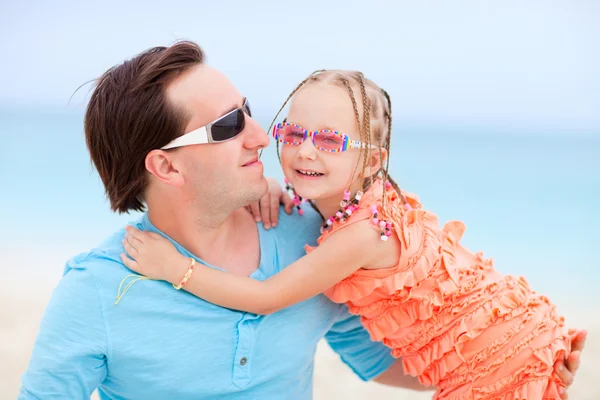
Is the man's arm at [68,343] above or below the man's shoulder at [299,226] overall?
below

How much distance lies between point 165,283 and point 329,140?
766mm

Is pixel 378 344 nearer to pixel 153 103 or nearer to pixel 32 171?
pixel 153 103

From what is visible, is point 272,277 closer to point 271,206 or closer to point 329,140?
point 271,206

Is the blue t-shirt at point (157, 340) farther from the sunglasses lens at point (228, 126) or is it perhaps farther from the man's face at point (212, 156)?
the sunglasses lens at point (228, 126)

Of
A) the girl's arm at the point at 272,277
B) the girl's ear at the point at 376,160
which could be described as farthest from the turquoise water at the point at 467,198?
the girl's arm at the point at 272,277

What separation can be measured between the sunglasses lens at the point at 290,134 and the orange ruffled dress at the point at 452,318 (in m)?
0.34

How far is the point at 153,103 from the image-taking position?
90.1 inches

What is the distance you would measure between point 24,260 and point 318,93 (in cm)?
639

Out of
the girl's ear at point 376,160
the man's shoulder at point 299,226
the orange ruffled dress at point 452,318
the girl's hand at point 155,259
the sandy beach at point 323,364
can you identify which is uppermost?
the girl's ear at point 376,160

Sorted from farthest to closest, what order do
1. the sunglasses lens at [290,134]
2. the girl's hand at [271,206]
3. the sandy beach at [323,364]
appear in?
the sandy beach at [323,364] < the girl's hand at [271,206] < the sunglasses lens at [290,134]

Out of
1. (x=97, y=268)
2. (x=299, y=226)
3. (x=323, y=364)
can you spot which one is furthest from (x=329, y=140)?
(x=323, y=364)

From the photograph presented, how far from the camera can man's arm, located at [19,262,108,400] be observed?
7.18ft

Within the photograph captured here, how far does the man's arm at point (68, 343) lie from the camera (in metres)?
2.19

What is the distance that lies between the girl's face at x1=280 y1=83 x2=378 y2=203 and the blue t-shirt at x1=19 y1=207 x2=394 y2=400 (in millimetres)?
317
